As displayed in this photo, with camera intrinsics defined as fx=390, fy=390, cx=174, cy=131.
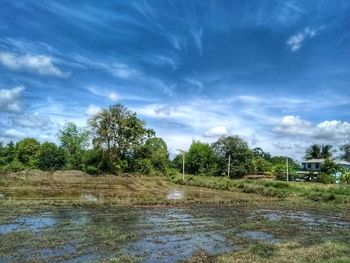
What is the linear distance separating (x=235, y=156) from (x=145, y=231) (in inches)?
2171

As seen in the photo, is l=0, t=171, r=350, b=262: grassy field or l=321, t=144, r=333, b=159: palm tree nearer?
l=0, t=171, r=350, b=262: grassy field

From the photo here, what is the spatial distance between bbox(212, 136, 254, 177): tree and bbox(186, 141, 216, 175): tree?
191cm

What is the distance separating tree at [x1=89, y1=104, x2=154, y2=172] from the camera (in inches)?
2438

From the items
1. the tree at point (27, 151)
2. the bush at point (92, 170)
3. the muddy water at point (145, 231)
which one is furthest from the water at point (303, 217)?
the tree at point (27, 151)

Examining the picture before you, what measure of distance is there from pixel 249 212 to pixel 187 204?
4852 mm

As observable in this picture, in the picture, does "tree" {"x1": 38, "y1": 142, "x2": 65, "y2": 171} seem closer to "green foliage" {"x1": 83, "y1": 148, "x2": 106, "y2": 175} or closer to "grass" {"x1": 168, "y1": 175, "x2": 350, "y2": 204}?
"green foliage" {"x1": 83, "y1": 148, "x2": 106, "y2": 175}

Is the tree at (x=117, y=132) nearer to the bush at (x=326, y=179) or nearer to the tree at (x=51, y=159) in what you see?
the tree at (x=51, y=159)

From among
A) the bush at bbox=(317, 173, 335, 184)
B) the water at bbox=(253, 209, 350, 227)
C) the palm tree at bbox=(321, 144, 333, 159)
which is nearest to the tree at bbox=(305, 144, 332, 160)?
the palm tree at bbox=(321, 144, 333, 159)

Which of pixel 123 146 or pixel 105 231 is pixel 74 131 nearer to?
pixel 123 146

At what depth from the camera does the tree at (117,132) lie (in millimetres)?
61938

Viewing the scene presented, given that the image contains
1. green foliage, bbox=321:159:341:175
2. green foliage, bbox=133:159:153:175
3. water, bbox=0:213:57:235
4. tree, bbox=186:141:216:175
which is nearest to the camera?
water, bbox=0:213:57:235

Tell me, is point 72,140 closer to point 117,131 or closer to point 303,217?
point 117,131

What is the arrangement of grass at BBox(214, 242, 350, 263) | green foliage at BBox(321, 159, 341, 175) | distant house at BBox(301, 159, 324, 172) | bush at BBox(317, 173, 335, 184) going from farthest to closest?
distant house at BBox(301, 159, 324, 172) < green foliage at BBox(321, 159, 341, 175) < bush at BBox(317, 173, 335, 184) < grass at BBox(214, 242, 350, 263)

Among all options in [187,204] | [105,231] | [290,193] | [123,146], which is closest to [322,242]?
[105,231]
